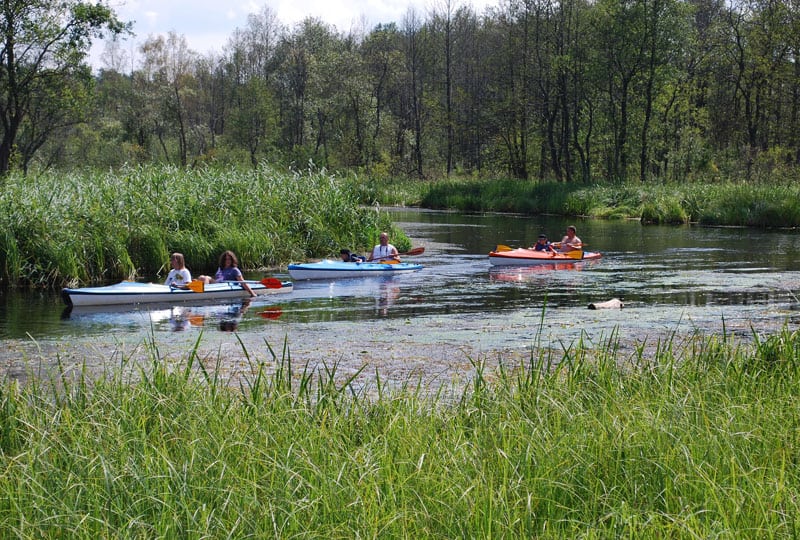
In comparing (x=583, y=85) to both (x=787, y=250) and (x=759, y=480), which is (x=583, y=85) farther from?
(x=759, y=480)

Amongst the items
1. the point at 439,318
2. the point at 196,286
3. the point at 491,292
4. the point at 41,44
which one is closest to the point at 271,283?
the point at 196,286

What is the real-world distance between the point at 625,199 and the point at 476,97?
23.5 m

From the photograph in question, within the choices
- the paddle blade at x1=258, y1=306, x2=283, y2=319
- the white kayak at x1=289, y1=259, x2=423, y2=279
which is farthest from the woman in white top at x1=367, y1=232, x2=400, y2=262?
the paddle blade at x1=258, y1=306, x2=283, y2=319

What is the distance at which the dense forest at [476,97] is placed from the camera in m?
35.2

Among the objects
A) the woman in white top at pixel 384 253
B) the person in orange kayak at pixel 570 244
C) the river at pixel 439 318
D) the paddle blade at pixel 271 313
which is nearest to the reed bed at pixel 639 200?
the river at pixel 439 318

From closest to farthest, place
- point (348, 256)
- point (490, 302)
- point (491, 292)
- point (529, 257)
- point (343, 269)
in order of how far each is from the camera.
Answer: point (490, 302) → point (491, 292) → point (343, 269) → point (348, 256) → point (529, 257)

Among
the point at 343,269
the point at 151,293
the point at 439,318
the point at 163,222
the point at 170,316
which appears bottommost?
the point at 439,318

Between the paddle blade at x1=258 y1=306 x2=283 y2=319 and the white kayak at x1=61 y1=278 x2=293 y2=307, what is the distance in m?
1.10

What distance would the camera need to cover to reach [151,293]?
1266 cm

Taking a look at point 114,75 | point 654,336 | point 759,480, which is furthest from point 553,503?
point 114,75

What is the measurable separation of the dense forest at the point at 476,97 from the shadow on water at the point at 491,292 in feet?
44.7

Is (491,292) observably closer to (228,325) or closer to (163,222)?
(228,325)

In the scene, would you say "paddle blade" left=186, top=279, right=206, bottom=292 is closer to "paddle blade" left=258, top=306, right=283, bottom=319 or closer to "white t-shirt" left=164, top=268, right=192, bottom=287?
"white t-shirt" left=164, top=268, right=192, bottom=287

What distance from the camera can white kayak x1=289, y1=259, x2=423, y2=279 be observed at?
15.9 metres
